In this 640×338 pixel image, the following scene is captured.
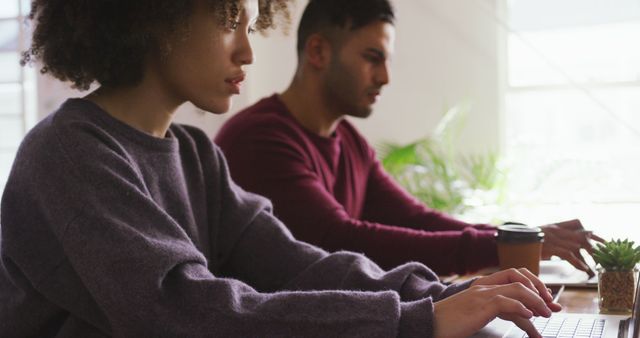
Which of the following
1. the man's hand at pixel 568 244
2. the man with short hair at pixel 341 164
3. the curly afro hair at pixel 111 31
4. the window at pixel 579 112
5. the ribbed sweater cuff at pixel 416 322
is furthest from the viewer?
the window at pixel 579 112

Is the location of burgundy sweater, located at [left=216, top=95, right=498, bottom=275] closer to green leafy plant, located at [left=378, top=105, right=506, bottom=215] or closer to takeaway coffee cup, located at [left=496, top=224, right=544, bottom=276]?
takeaway coffee cup, located at [left=496, top=224, right=544, bottom=276]

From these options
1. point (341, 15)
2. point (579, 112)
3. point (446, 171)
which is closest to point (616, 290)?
point (341, 15)

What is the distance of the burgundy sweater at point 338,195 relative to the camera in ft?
6.38

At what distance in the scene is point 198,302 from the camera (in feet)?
3.80

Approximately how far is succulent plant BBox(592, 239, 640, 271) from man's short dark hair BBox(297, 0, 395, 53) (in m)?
1.16

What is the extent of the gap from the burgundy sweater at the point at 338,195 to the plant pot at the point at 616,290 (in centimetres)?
36

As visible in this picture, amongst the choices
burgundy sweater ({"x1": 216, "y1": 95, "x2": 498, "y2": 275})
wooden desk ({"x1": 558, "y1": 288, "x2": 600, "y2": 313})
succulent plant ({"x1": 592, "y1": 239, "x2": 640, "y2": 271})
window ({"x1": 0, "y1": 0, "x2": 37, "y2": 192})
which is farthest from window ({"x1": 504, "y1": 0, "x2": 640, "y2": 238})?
succulent plant ({"x1": 592, "y1": 239, "x2": 640, "y2": 271})

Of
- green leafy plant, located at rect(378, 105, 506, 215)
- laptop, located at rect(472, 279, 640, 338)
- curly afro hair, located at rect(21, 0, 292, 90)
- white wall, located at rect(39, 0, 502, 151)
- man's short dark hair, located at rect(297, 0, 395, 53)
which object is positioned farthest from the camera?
white wall, located at rect(39, 0, 502, 151)

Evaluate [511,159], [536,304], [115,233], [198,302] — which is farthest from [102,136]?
[511,159]

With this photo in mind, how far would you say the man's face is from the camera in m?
2.54

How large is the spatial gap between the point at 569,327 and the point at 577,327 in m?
0.02

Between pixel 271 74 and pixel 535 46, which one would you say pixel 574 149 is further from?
pixel 271 74

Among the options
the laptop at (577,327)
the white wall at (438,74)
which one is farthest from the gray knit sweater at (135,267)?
the white wall at (438,74)

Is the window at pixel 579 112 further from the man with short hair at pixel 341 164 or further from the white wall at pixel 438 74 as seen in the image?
the man with short hair at pixel 341 164
